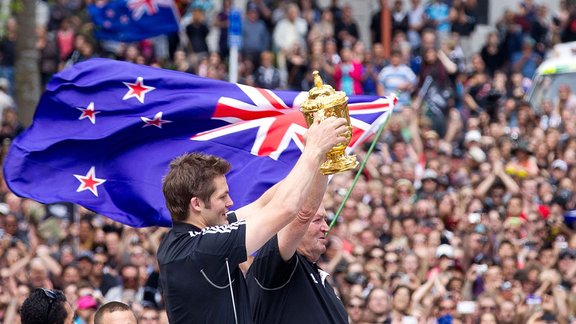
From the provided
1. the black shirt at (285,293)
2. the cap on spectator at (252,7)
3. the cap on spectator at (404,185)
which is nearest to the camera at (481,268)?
the cap on spectator at (404,185)

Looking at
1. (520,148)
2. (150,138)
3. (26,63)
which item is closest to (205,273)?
(150,138)

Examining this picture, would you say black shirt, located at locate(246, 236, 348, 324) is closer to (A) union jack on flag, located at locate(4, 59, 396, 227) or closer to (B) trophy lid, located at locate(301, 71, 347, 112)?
(B) trophy lid, located at locate(301, 71, 347, 112)

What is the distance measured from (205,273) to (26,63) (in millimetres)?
14447

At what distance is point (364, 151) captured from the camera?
60.3 feet

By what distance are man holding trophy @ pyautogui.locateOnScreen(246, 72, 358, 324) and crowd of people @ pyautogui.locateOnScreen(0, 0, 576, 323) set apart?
3.39ft

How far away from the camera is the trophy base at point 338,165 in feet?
21.6

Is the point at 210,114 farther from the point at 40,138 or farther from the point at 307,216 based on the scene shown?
the point at 307,216

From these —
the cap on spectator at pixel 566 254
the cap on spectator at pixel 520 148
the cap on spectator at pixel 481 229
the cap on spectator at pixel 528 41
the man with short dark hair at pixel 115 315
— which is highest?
the man with short dark hair at pixel 115 315

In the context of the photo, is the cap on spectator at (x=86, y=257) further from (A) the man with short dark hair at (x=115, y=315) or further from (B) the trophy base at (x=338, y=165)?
(B) the trophy base at (x=338, y=165)

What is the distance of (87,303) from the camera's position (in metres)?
12.3

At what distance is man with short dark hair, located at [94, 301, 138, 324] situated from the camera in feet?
23.2

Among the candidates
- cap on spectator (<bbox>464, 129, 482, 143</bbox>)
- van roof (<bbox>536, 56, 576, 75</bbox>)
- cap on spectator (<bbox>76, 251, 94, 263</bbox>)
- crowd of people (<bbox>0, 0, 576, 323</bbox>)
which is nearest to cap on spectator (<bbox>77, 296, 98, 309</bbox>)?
crowd of people (<bbox>0, 0, 576, 323</bbox>)

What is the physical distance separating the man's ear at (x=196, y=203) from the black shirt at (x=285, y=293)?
0.58 m

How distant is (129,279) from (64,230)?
5.08ft
